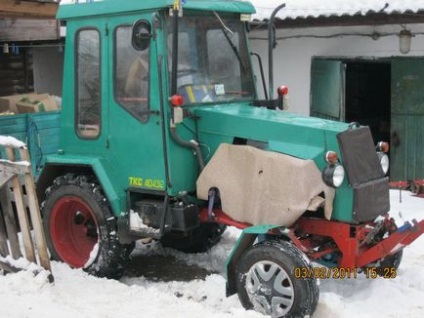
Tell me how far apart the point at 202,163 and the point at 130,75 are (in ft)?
3.25

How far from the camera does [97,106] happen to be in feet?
17.6

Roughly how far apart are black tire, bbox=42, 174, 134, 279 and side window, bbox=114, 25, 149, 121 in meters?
0.81

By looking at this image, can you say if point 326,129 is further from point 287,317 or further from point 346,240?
point 287,317

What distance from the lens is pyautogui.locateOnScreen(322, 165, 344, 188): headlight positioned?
13.7ft

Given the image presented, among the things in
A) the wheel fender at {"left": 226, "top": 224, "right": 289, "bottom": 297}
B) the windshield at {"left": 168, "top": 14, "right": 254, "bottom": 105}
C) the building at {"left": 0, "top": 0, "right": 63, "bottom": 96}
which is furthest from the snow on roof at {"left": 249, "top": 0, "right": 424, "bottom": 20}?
the wheel fender at {"left": 226, "top": 224, "right": 289, "bottom": 297}

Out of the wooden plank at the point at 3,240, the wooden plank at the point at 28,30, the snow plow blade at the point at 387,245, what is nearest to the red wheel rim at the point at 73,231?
the wooden plank at the point at 3,240

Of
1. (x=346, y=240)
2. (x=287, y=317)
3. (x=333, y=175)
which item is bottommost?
(x=287, y=317)

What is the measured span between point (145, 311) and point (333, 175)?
1.68m

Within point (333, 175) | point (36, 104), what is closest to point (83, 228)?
point (333, 175)

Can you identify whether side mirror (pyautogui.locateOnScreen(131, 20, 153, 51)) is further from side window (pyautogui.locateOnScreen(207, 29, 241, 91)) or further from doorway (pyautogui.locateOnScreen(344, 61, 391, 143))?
doorway (pyautogui.locateOnScreen(344, 61, 391, 143))

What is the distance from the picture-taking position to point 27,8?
8.77m

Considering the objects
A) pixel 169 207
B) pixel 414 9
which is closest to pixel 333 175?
pixel 169 207

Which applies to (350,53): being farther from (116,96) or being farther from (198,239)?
(116,96)

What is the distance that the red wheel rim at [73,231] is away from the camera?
5.58 meters
